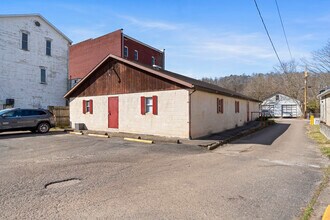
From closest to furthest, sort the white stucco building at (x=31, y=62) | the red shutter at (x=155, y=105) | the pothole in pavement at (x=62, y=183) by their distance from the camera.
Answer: the pothole in pavement at (x=62, y=183) < the red shutter at (x=155, y=105) < the white stucco building at (x=31, y=62)

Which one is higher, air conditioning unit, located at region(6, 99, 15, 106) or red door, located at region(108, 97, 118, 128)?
air conditioning unit, located at region(6, 99, 15, 106)

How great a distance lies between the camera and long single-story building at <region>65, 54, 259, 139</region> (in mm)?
13586

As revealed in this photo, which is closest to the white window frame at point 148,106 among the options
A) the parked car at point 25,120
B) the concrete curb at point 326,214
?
the parked car at point 25,120

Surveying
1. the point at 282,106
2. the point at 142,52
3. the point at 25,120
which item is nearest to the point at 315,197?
the point at 25,120

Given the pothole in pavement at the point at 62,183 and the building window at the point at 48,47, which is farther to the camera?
the building window at the point at 48,47

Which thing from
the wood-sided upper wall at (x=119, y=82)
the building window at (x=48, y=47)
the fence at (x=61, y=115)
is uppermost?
the building window at (x=48, y=47)

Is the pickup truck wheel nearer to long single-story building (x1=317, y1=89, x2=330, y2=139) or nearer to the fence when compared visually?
the fence

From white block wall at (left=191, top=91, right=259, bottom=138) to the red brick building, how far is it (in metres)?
15.1

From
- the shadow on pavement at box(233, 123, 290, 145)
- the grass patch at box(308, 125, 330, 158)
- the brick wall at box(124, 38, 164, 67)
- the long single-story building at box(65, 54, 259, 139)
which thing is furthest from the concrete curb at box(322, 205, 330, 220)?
the brick wall at box(124, 38, 164, 67)

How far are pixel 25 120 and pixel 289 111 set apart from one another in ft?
171

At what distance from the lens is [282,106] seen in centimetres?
5550

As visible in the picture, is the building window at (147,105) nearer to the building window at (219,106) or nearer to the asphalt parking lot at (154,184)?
the building window at (219,106)

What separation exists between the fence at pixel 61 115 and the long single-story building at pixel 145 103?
143cm

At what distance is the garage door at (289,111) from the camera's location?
54344mm
